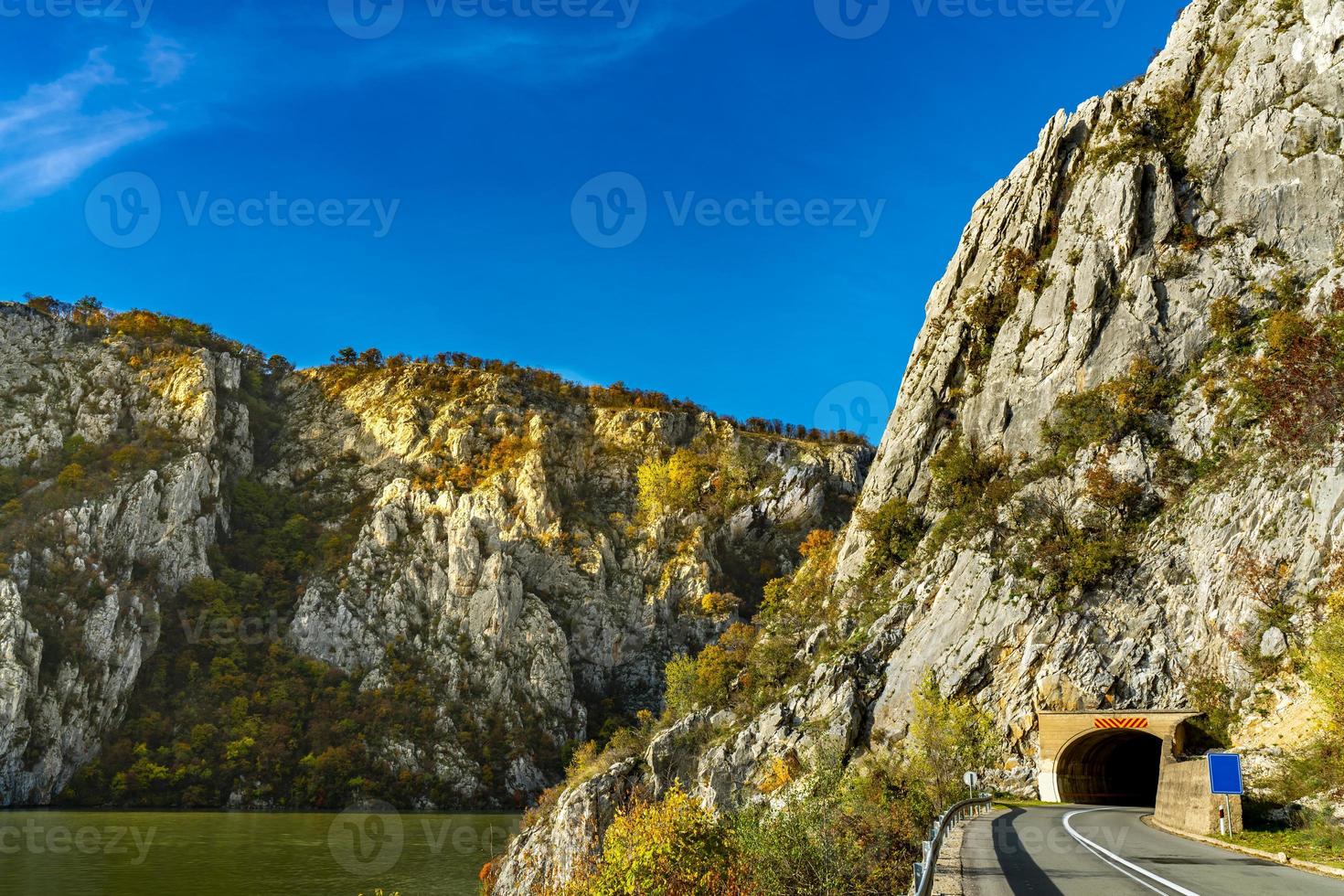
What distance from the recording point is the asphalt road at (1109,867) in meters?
14.9

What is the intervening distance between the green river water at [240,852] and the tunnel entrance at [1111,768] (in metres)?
33.5

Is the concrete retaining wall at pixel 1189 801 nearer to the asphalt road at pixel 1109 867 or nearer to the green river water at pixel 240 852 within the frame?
the asphalt road at pixel 1109 867

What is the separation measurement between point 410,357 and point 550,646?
57382 millimetres

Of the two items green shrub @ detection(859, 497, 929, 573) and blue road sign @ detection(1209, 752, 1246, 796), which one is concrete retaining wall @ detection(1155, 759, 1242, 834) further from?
green shrub @ detection(859, 497, 929, 573)

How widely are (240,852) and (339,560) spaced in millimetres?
48889

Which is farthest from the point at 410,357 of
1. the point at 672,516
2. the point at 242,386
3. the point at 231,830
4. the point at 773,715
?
the point at 773,715

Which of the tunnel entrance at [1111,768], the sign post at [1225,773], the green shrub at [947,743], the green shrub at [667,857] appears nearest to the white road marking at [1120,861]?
the sign post at [1225,773]

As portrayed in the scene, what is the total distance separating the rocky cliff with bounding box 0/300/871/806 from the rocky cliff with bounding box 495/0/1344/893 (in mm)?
35734

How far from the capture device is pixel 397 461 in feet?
368

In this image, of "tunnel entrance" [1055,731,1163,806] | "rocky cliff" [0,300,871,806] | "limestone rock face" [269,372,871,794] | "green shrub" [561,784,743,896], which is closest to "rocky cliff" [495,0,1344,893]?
"tunnel entrance" [1055,731,1163,806]

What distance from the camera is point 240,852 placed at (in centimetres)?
5381

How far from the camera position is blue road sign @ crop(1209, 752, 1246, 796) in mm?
22406

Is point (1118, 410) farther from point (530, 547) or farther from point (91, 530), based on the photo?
point (91, 530)

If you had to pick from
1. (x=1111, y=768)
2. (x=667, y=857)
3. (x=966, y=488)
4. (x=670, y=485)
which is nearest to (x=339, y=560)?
(x=670, y=485)
